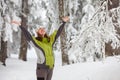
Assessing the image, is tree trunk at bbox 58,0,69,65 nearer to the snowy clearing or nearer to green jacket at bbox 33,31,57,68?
the snowy clearing

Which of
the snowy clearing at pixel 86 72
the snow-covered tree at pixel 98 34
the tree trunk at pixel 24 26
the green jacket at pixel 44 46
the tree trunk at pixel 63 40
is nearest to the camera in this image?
the snow-covered tree at pixel 98 34

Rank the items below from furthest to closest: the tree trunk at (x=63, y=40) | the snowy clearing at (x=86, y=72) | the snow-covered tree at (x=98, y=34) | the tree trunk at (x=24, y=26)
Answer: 1. the tree trunk at (x=24, y=26)
2. the tree trunk at (x=63, y=40)
3. the snowy clearing at (x=86, y=72)
4. the snow-covered tree at (x=98, y=34)

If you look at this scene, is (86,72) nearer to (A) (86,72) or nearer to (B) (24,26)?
(A) (86,72)

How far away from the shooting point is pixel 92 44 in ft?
26.8

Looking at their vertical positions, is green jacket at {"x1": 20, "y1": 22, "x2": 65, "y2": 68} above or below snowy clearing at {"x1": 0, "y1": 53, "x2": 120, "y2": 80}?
A: above

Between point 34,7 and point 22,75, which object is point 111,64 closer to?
point 22,75

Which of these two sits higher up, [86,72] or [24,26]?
[24,26]

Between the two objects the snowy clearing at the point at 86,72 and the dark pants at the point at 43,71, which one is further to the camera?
the snowy clearing at the point at 86,72

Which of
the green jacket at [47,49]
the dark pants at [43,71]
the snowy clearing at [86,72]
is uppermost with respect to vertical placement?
the green jacket at [47,49]

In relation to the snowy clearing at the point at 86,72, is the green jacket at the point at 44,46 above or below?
above

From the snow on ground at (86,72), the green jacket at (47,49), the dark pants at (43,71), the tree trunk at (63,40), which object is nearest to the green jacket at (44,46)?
the green jacket at (47,49)

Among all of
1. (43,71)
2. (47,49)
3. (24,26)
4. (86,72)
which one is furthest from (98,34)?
(24,26)

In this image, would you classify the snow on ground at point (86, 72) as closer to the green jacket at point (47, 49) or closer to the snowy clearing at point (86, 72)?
the snowy clearing at point (86, 72)

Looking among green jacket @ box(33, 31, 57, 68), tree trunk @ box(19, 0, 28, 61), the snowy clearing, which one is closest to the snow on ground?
the snowy clearing
